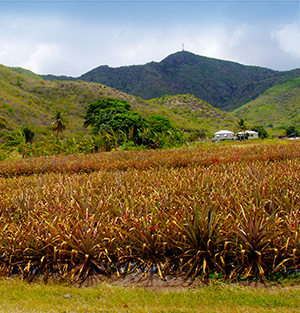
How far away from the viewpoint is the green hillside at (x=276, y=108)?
293 ft

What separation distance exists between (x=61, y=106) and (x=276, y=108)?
71.6 meters

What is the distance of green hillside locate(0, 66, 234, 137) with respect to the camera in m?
56.8

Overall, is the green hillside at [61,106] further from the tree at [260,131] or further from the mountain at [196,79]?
the mountain at [196,79]

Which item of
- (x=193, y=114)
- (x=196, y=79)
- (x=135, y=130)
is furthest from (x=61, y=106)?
(x=196, y=79)

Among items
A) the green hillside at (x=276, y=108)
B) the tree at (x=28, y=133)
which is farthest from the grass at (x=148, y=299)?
the green hillside at (x=276, y=108)

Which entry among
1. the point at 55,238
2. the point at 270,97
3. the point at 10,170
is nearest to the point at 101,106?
the point at 10,170

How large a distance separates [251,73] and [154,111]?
10187 cm

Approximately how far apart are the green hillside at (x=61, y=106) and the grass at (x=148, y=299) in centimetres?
5148

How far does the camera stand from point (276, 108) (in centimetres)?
9825

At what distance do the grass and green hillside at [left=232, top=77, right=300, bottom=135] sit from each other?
87201mm

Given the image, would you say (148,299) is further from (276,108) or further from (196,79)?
(196,79)

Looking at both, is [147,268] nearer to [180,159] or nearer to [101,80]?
[180,159]

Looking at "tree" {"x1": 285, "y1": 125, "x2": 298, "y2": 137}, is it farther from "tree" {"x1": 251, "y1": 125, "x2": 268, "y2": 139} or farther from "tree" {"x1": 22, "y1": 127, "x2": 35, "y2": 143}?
"tree" {"x1": 22, "y1": 127, "x2": 35, "y2": 143}

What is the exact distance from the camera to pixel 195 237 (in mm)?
3320
